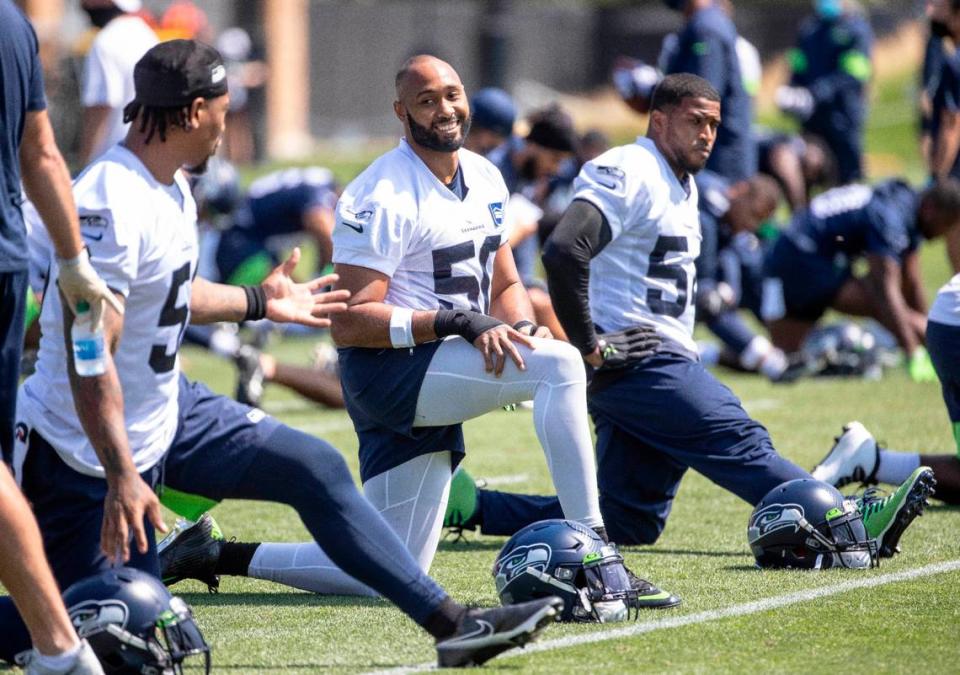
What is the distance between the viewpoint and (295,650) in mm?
4527

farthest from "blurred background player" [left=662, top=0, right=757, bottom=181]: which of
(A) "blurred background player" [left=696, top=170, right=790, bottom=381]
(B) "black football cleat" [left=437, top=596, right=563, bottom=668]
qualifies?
(B) "black football cleat" [left=437, top=596, right=563, bottom=668]

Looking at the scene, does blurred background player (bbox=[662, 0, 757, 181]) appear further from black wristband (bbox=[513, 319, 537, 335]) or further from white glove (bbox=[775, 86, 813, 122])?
black wristband (bbox=[513, 319, 537, 335])

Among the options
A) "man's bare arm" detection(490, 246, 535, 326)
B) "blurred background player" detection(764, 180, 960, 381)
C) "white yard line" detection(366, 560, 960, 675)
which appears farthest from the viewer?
"blurred background player" detection(764, 180, 960, 381)

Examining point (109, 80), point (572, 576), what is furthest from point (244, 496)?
point (109, 80)

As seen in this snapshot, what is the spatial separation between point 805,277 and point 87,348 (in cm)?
772

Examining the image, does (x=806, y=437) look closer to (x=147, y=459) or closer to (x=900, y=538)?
(x=900, y=538)

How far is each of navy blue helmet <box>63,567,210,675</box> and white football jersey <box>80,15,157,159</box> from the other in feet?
13.0

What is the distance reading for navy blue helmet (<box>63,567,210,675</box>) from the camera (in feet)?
13.3

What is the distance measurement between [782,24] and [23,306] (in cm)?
3342

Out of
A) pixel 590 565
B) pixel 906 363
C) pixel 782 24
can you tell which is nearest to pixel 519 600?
pixel 590 565

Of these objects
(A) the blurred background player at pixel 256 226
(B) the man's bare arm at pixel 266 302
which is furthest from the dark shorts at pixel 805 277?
(B) the man's bare arm at pixel 266 302

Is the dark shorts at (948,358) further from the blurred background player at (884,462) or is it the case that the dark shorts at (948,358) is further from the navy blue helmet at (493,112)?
the navy blue helmet at (493,112)

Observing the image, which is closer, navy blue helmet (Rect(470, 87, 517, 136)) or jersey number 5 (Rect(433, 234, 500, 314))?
jersey number 5 (Rect(433, 234, 500, 314))

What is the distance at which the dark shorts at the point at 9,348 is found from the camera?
13.2 ft
